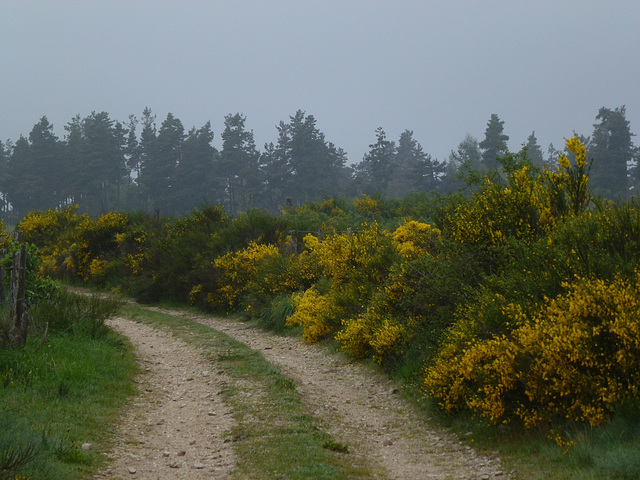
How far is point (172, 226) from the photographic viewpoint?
24.8 meters

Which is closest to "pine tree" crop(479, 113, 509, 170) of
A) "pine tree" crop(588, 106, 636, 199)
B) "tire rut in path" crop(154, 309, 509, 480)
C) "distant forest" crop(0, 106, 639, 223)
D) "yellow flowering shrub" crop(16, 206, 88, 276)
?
"distant forest" crop(0, 106, 639, 223)

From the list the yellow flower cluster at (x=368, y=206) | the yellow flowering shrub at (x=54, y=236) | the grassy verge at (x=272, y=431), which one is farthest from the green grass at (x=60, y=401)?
the yellow flower cluster at (x=368, y=206)

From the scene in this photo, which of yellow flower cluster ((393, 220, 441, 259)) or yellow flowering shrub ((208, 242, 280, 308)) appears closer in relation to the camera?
yellow flower cluster ((393, 220, 441, 259))

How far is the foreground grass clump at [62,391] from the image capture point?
4.95 metres

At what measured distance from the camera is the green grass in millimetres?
4859

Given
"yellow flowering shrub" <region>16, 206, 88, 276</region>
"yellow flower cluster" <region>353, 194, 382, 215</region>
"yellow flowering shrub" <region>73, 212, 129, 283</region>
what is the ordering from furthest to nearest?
"yellow flower cluster" <region>353, 194, 382, 215</region>, "yellow flowering shrub" <region>16, 206, 88, 276</region>, "yellow flowering shrub" <region>73, 212, 129, 283</region>

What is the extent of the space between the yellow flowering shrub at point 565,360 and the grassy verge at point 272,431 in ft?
5.71

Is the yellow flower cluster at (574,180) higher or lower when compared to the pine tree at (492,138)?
lower

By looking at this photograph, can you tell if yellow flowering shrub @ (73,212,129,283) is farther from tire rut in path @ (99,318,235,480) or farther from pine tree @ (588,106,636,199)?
pine tree @ (588,106,636,199)

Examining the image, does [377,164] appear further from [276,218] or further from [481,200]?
[481,200]

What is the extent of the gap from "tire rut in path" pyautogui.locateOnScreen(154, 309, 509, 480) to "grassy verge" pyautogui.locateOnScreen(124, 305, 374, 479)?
11.6 inches

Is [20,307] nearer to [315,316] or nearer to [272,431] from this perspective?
[272,431]

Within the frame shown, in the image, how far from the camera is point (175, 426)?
7.16 meters

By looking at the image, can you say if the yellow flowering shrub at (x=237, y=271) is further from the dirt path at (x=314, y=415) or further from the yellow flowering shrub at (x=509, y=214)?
the yellow flowering shrub at (x=509, y=214)
